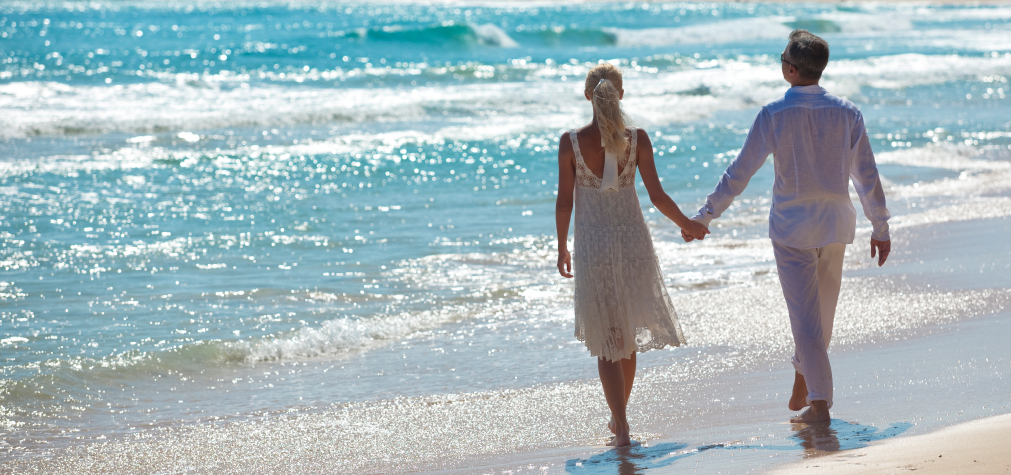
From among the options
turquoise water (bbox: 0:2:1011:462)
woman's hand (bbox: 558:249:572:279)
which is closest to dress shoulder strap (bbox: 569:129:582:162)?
woman's hand (bbox: 558:249:572:279)

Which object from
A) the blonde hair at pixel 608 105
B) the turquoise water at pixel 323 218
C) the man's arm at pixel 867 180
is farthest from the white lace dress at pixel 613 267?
the turquoise water at pixel 323 218

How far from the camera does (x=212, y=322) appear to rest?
19.5 feet

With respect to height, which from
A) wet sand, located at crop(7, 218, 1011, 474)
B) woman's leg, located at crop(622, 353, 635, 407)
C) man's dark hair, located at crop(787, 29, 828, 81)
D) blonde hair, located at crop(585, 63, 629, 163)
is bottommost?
wet sand, located at crop(7, 218, 1011, 474)

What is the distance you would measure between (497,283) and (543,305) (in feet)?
2.03

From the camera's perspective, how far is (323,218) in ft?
29.6

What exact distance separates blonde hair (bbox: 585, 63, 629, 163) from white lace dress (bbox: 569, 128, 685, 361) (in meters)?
0.11

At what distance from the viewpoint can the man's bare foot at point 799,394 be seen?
3910mm

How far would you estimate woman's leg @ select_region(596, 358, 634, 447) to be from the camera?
3770 millimetres

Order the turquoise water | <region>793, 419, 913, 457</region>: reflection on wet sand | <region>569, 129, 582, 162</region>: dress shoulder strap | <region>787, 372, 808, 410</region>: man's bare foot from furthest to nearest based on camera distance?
the turquoise water → <region>787, 372, 808, 410</region>: man's bare foot → <region>569, 129, 582, 162</region>: dress shoulder strap → <region>793, 419, 913, 457</region>: reflection on wet sand

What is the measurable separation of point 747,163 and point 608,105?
62 centimetres

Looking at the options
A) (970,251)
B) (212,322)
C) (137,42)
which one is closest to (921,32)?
(137,42)

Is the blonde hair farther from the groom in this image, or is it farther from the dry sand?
the dry sand

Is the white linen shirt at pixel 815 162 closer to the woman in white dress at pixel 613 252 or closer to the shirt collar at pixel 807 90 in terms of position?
the shirt collar at pixel 807 90

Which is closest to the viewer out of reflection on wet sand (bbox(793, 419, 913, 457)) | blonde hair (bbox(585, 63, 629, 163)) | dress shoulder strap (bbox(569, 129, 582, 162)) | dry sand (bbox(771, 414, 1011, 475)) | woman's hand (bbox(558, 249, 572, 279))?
dry sand (bbox(771, 414, 1011, 475))
